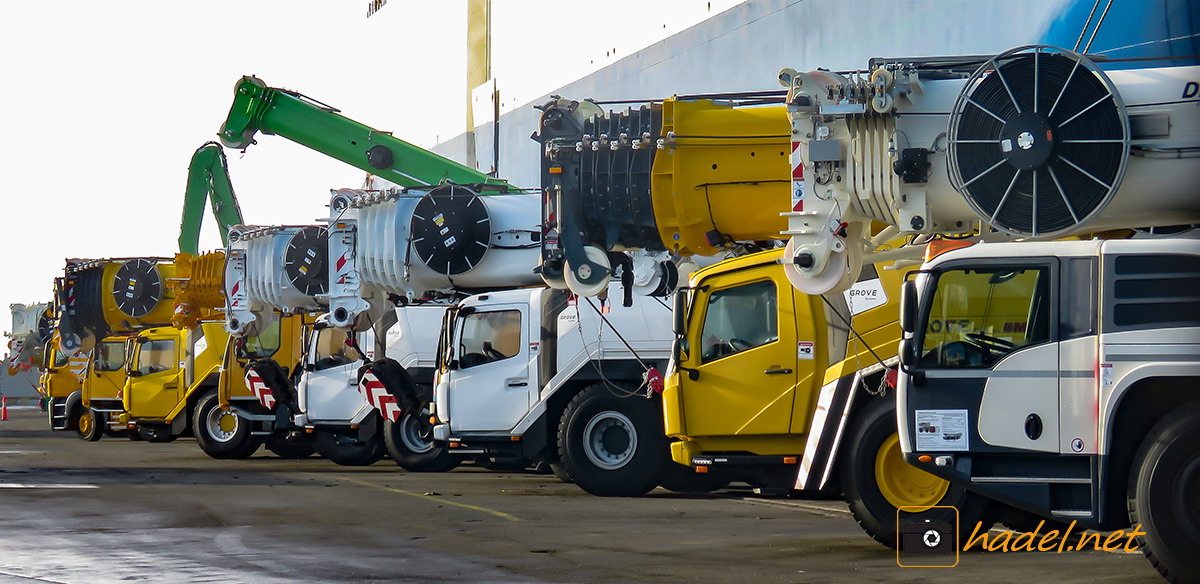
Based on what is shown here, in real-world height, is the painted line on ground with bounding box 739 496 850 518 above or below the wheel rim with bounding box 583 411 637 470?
below

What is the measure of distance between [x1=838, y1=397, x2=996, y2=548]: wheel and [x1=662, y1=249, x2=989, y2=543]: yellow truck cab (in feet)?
1.01

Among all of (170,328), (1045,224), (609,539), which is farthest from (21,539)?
(170,328)

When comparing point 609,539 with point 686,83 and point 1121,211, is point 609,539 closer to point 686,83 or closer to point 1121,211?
point 1121,211

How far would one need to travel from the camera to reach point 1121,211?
367 inches

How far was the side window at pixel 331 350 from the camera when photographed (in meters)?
21.6

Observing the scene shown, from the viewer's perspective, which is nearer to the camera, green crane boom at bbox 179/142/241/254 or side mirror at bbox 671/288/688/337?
side mirror at bbox 671/288/688/337

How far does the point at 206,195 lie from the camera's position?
38.0 meters

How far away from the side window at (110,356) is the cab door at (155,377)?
243 centimetres

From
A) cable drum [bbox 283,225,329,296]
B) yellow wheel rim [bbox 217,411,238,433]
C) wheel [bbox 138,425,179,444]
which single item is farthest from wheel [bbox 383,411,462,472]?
wheel [bbox 138,425,179,444]

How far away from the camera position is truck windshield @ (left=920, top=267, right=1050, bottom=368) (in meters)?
9.19

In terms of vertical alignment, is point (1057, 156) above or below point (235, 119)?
below

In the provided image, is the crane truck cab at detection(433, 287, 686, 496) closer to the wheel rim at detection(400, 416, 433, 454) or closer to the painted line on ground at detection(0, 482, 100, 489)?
the wheel rim at detection(400, 416, 433, 454)

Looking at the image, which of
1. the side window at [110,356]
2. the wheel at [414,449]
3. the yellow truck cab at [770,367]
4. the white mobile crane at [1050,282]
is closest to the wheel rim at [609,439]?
the yellow truck cab at [770,367]

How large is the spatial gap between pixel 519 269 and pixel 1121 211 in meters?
10.3
